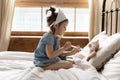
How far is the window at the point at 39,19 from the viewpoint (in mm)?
3846

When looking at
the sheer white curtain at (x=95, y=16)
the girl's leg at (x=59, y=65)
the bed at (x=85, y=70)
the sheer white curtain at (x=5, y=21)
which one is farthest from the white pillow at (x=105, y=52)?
the sheer white curtain at (x=5, y=21)

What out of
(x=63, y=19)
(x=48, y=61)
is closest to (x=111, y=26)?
(x=63, y=19)

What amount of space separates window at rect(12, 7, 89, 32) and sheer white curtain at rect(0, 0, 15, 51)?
1.08 ft

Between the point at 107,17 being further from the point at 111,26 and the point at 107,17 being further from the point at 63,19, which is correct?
the point at 63,19

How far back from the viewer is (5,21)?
3.50m

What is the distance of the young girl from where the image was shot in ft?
6.04

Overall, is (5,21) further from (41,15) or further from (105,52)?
(105,52)

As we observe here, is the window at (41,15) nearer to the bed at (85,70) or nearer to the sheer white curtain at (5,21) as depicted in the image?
the sheer white curtain at (5,21)

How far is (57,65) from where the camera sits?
182cm

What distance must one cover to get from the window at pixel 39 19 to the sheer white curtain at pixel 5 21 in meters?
0.33

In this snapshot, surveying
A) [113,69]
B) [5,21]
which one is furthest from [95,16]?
[113,69]

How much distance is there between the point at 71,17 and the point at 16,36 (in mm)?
943

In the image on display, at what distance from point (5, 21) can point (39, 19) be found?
2.02ft

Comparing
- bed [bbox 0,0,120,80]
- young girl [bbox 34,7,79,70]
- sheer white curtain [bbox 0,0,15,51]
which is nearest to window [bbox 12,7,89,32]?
sheer white curtain [bbox 0,0,15,51]
